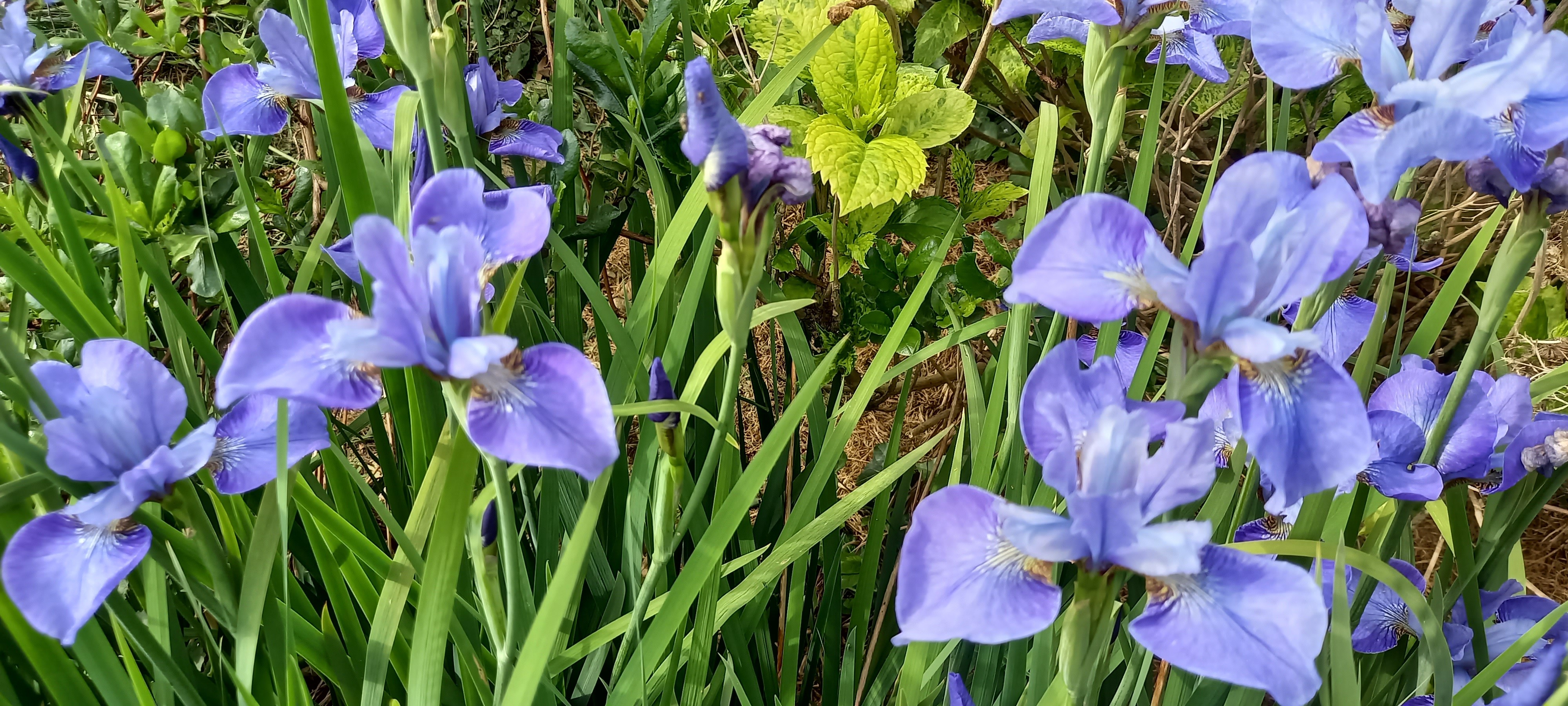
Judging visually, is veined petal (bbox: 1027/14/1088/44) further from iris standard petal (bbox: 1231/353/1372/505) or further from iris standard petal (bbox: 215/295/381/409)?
iris standard petal (bbox: 215/295/381/409)

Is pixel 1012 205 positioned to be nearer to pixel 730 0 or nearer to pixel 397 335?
pixel 730 0

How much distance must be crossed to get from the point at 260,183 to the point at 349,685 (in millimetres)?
655

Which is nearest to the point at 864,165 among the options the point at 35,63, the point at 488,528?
the point at 488,528

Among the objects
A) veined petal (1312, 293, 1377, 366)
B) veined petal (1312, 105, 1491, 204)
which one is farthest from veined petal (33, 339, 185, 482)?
veined petal (1312, 293, 1377, 366)

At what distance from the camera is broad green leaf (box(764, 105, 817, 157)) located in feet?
3.51

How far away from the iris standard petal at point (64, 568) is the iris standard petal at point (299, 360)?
14cm

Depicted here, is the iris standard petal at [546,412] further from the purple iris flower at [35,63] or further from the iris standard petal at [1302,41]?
the purple iris flower at [35,63]

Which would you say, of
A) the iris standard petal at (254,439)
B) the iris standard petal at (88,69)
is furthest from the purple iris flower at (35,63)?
the iris standard petal at (254,439)

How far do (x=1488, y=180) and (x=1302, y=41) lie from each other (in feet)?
0.48

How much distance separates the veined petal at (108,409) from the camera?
0.46m

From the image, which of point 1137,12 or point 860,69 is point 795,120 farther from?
point 1137,12

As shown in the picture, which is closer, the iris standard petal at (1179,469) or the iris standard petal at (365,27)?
the iris standard petal at (1179,469)

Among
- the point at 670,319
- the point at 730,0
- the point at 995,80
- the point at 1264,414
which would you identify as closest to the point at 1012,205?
the point at 995,80

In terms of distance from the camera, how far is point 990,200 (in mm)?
1162
